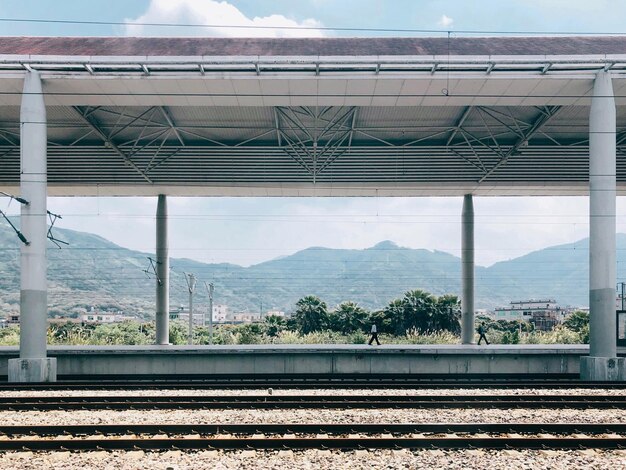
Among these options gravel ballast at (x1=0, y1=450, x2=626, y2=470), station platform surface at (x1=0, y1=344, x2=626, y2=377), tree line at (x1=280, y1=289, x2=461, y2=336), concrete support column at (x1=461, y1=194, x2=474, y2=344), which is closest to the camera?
gravel ballast at (x1=0, y1=450, x2=626, y2=470)

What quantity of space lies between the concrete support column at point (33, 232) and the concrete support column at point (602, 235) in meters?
15.6

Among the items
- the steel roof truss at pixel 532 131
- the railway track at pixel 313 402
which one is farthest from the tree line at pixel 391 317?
the railway track at pixel 313 402

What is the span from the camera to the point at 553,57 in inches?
680

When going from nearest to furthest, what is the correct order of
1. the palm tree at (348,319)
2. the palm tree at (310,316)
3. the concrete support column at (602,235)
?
the concrete support column at (602,235), the palm tree at (348,319), the palm tree at (310,316)

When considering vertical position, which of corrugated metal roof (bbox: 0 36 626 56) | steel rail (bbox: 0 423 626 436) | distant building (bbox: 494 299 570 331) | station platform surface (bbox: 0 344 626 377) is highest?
corrugated metal roof (bbox: 0 36 626 56)

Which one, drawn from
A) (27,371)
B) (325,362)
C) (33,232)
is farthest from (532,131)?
(27,371)

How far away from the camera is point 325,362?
19.7 metres

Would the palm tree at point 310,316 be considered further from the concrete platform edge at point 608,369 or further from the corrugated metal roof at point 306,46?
the concrete platform edge at point 608,369

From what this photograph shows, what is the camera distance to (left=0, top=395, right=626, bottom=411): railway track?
39.5 ft

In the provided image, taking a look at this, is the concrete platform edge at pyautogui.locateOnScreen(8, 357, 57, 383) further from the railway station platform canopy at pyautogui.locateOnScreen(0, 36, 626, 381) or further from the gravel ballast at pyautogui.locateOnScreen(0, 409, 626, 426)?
the gravel ballast at pyautogui.locateOnScreen(0, 409, 626, 426)

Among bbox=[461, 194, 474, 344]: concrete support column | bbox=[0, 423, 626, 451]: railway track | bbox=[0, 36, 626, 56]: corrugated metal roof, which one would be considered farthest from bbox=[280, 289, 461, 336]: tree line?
bbox=[0, 423, 626, 451]: railway track

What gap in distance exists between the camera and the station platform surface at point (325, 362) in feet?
64.2

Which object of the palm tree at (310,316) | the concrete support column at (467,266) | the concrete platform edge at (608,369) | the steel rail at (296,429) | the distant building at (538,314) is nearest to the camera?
the steel rail at (296,429)

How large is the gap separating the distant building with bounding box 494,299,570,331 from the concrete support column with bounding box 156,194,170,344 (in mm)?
41688
